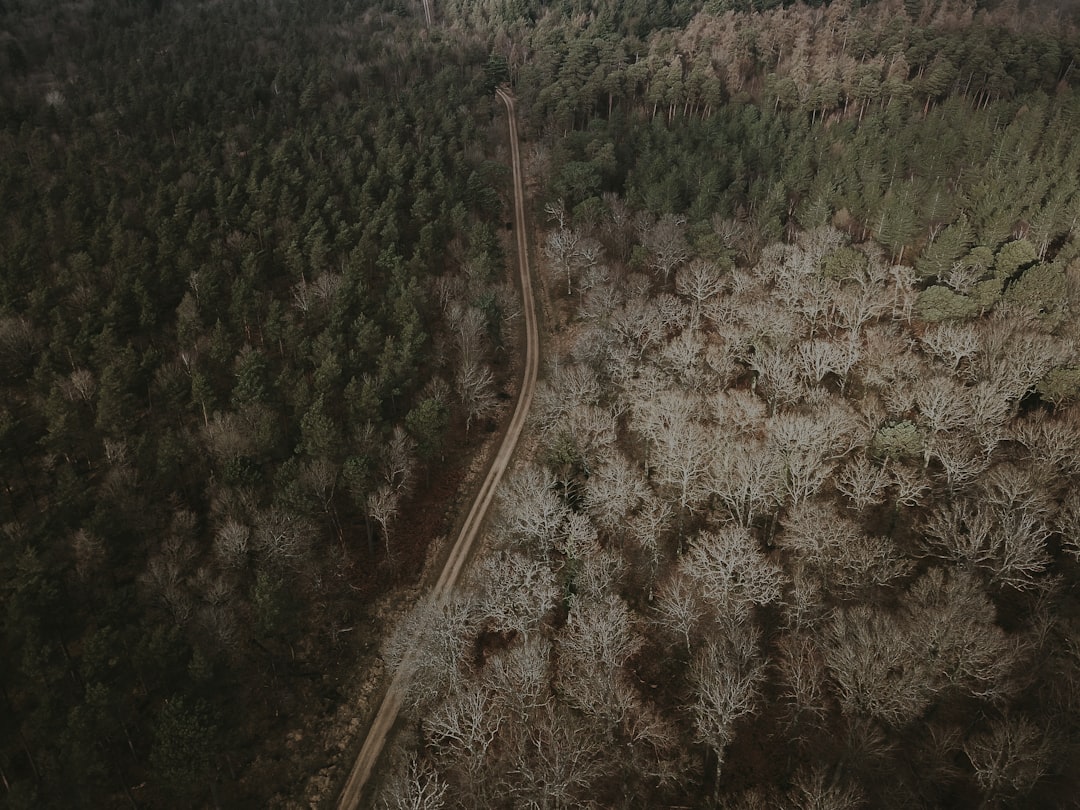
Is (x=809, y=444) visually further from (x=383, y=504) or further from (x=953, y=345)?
(x=383, y=504)

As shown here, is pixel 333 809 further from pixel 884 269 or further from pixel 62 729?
Answer: pixel 884 269

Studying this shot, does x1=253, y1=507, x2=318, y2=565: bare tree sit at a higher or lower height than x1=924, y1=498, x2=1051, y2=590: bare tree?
lower

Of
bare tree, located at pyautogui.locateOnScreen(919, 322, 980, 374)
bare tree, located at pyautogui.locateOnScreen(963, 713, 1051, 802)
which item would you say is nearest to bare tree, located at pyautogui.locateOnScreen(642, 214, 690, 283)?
bare tree, located at pyautogui.locateOnScreen(919, 322, 980, 374)

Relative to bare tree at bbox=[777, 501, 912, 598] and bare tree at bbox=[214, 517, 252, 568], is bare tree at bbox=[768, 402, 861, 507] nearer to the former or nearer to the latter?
bare tree at bbox=[777, 501, 912, 598]

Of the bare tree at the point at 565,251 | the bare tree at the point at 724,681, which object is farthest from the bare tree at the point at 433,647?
the bare tree at the point at 565,251

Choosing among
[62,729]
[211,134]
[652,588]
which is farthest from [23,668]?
[211,134]

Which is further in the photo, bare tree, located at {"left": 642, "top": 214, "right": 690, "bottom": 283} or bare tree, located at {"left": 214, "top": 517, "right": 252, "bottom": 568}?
bare tree, located at {"left": 642, "top": 214, "right": 690, "bottom": 283}

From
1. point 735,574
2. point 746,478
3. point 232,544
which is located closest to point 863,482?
point 746,478
